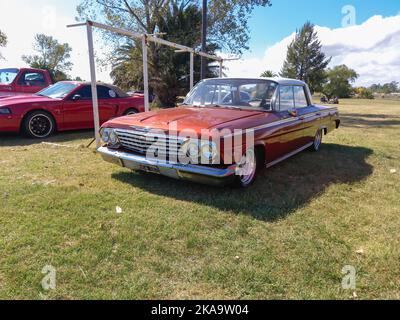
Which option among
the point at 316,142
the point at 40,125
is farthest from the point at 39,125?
the point at 316,142

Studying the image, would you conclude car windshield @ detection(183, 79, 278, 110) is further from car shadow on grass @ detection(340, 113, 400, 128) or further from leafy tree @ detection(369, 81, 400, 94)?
leafy tree @ detection(369, 81, 400, 94)

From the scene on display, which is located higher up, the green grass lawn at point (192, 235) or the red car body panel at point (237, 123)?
the red car body panel at point (237, 123)

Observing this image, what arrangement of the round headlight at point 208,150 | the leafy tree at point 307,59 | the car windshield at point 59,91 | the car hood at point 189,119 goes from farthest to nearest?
the leafy tree at point 307,59, the car windshield at point 59,91, the car hood at point 189,119, the round headlight at point 208,150

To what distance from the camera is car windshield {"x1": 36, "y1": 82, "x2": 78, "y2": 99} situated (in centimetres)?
774

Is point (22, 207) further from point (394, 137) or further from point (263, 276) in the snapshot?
point (394, 137)

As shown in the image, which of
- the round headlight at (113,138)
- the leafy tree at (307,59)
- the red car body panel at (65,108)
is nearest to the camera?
the round headlight at (113,138)

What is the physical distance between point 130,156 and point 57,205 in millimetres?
1047

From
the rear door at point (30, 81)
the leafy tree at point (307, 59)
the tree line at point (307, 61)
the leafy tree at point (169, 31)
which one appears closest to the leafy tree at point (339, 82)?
the tree line at point (307, 61)

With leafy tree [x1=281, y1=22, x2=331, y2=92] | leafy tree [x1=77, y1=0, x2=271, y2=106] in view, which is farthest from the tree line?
leafy tree [x1=77, y1=0, x2=271, y2=106]

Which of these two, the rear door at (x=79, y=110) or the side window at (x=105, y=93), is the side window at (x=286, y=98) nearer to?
the rear door at (x=79, y=110)

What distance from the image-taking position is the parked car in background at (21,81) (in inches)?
377

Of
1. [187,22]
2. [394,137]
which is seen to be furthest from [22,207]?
[187,22]

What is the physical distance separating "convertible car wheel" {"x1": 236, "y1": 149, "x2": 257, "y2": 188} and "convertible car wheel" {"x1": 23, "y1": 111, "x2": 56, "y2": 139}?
17.4ft

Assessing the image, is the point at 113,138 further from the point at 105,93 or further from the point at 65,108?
the point at 105,93
